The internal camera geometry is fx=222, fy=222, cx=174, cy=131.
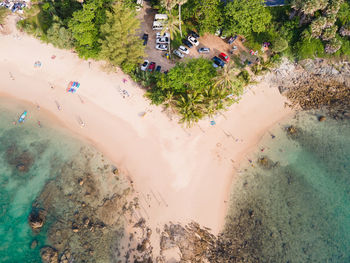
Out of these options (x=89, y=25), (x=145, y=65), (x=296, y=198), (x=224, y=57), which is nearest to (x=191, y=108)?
(x=145, y=65)

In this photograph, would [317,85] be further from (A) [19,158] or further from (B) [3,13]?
(B) [3,13]

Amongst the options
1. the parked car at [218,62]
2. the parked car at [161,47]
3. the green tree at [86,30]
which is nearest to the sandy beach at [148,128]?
the green tree at [86,30]

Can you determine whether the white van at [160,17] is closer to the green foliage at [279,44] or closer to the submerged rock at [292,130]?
the green foliage at [279,44]

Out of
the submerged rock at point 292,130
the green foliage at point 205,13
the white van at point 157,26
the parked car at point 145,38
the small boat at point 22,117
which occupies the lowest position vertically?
the small boat at point 22,117

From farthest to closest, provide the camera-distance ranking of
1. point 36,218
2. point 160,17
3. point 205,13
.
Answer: point 160,17 < point 205,13 < point 36,218

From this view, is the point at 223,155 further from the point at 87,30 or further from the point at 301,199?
the point at 87,30

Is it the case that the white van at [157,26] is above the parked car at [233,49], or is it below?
above
